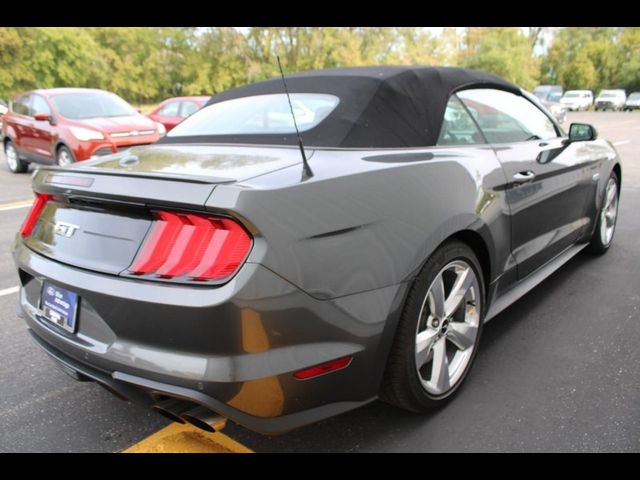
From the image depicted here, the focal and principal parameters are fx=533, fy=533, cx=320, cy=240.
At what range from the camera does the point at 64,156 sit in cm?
897

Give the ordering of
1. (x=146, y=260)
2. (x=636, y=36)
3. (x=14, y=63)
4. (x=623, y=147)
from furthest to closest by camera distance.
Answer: (x=636, y=36), (x=14, y=63), (x=623, y=147), (x=146, y=260)

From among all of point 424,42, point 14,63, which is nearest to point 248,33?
point 424,42

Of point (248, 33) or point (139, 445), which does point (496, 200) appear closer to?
point (139, 445)

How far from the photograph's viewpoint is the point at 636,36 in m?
53.1

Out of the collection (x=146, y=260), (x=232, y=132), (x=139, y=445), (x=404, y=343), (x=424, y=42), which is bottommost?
(x=139, y=445)

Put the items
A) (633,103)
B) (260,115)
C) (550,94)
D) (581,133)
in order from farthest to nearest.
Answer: (633,103)
(550,94)
(581,133)
(260,115)

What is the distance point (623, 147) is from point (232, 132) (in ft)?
43.5

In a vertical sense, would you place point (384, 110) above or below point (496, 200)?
above

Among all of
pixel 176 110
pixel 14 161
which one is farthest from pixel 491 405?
pixel 176 110

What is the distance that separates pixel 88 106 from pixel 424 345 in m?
8.92

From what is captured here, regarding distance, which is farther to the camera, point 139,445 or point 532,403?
point 532,403

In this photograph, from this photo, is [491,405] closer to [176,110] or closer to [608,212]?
[608,212]

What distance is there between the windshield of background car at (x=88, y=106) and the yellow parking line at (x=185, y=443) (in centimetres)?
819
